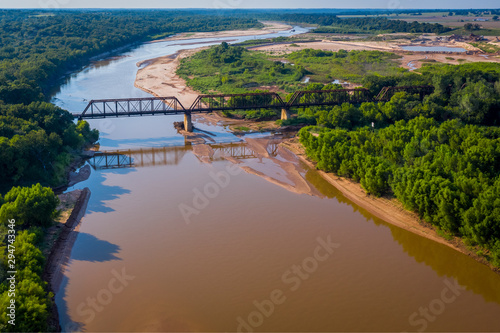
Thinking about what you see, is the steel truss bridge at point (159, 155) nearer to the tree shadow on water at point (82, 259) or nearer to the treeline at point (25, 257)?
the treeline at point (25, 257)

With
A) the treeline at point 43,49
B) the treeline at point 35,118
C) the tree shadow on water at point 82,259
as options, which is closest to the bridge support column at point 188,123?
the treeline at point 35,118

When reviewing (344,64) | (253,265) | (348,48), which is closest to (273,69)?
(344,64)

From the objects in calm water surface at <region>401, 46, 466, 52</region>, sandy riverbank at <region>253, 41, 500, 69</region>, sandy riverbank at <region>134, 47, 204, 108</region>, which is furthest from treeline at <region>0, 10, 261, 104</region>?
calm water surface at <region>401, 46, 466, 52</region>

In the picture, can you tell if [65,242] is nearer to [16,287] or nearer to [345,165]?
[16,287]

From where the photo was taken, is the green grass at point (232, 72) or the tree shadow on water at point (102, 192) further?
the green grass at point (232, 72)

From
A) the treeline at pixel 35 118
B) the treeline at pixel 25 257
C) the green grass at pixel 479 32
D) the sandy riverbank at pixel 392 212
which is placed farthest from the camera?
the green grass at pixel 479 32
